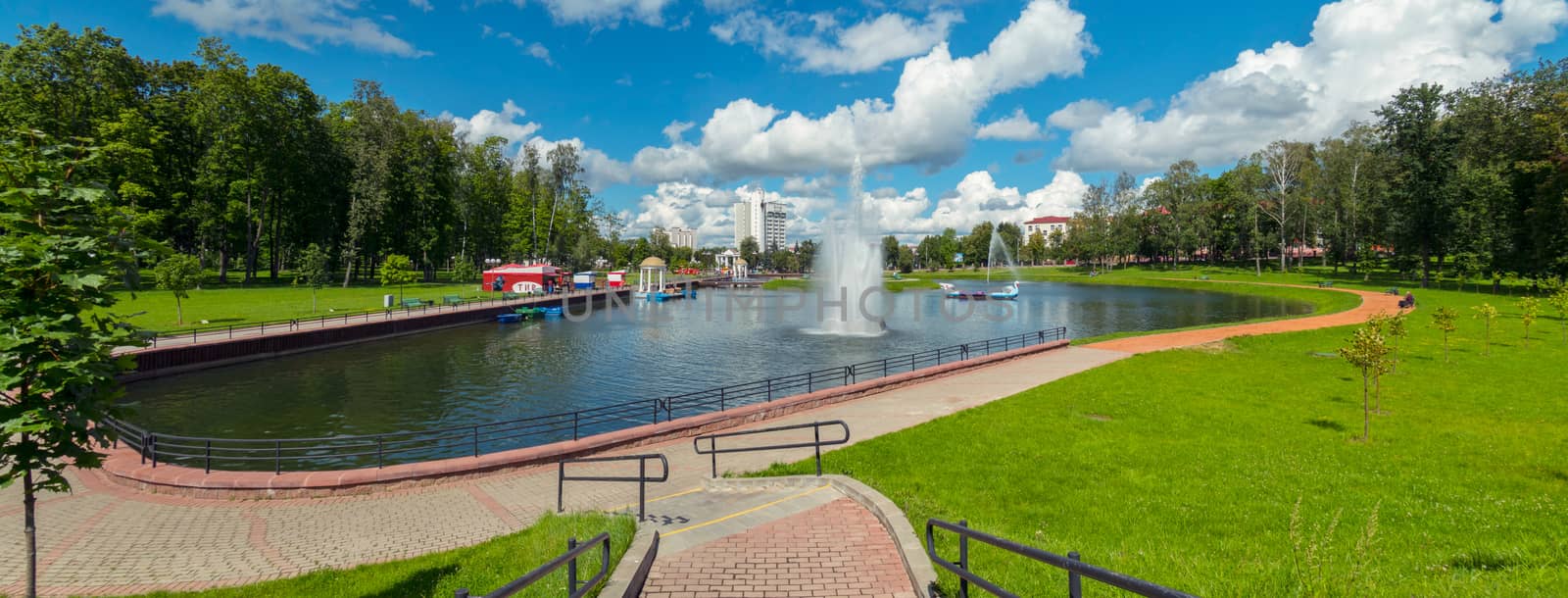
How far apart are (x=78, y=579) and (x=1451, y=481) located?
1886 centimetres

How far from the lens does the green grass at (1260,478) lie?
6205 mm

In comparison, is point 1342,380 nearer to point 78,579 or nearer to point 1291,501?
point 1291,501

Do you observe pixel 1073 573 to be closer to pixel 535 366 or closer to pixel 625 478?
pixel 625 478

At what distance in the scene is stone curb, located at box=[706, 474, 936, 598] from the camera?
6.14 m

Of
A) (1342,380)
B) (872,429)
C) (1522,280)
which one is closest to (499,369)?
(872,429)

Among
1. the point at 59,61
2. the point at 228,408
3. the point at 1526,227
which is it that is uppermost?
the point at 59,61

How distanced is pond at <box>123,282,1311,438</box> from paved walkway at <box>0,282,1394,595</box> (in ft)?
7.13

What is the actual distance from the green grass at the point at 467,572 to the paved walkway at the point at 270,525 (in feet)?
2.09

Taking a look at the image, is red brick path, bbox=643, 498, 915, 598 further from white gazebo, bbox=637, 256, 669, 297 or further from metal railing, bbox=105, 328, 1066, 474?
white gazebo, bbox=637, 256, 669, 297

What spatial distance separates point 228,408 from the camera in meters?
21.0

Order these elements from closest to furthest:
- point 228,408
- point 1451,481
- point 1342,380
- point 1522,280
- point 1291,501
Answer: point 1291,501
point 1451,481
point 1342,380
point 228,408
point 1522,280

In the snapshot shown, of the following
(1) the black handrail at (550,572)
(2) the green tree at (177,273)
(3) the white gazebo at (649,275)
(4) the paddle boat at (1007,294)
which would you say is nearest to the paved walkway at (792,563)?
(1) the black handrail at (550,572)

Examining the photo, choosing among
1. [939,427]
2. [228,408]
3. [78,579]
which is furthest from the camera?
[228,408]

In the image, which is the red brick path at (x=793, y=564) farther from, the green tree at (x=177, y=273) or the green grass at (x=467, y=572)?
the green tree at (x=177, y=273)
